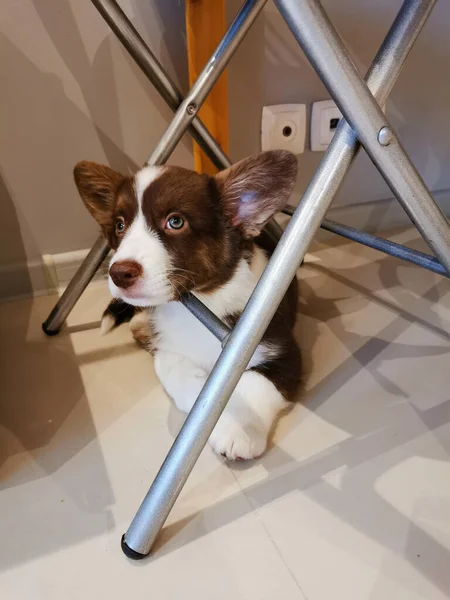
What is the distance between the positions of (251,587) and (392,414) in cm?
→ 43

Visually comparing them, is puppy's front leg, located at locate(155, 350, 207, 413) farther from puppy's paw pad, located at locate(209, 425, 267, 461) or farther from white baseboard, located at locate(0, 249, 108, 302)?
white baseboard, located at locate(0, 249, 108, 302)

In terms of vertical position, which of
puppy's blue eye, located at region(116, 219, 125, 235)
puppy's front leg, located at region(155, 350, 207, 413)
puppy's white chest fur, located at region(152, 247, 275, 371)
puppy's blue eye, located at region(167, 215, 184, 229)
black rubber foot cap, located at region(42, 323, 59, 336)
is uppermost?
puppy's blue eye, located at region(167, 215, 184, 229)

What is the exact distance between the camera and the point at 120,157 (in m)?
1.35

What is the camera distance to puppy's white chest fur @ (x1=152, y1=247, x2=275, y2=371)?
0.97 metres

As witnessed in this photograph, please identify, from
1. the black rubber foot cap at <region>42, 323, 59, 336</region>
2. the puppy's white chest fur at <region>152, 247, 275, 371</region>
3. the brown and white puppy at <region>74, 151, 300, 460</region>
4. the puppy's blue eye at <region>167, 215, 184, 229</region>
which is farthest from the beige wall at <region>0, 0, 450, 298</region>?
the puppy's blue eye at <region>167, 215, 184, 229</region>

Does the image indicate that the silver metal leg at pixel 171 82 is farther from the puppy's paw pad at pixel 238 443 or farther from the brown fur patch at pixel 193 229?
the puppy's paw pad at pixel 238 443

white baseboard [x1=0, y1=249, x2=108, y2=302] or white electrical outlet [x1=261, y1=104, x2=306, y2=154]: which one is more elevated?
white electrical outlet [x1=261, y1=104, x2=306, y2=154]

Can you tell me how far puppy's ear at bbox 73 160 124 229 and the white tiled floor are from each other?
1.08 feet

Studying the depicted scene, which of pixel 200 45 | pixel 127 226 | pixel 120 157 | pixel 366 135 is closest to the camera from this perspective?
pixel 366 135

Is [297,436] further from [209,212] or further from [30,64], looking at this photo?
[30,64]

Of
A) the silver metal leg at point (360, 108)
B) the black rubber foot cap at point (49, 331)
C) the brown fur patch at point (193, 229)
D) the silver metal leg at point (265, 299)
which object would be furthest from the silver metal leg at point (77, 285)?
the silver metal leg at point (360, 108)

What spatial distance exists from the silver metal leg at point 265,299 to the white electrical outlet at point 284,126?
2.68ft

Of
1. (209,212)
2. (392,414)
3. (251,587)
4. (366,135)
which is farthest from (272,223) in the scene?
(251,587)

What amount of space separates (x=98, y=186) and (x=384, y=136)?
592 millimetres
